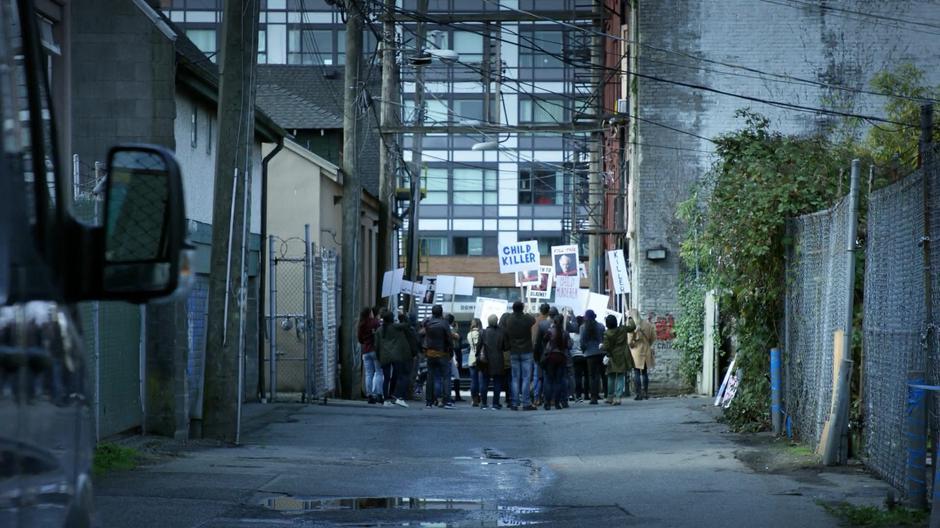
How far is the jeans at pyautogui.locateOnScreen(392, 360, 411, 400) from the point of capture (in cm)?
2564

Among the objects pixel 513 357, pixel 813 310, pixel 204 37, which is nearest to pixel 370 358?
pixel 513 357

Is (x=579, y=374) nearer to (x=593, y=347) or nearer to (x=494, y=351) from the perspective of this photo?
(x=593, y=347)

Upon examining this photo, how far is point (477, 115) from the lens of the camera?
7569cm

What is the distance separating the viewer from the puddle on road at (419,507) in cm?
976

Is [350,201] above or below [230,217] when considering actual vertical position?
above

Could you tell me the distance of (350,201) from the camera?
87.7ft

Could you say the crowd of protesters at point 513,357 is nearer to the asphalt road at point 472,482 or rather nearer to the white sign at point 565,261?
→ the asphalt road at point 472,482

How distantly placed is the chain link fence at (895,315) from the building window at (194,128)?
32.7 feet

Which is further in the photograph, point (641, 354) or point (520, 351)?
point (641, 354)

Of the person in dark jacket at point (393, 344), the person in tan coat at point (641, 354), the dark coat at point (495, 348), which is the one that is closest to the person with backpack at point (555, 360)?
the dark coat at point (495, 348)

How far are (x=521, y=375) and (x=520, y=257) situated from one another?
47.2 ft

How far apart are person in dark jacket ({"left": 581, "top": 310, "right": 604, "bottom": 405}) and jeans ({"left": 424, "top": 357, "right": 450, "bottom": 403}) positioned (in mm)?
2616

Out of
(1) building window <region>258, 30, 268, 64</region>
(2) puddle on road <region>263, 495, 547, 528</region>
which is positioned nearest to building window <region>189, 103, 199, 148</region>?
(2) puddle on road <region>263, 495, 547, 528</region>

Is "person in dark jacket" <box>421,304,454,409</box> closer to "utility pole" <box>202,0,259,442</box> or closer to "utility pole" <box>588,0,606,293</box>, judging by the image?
"utility pole" <box>202,0,259,442</box>
